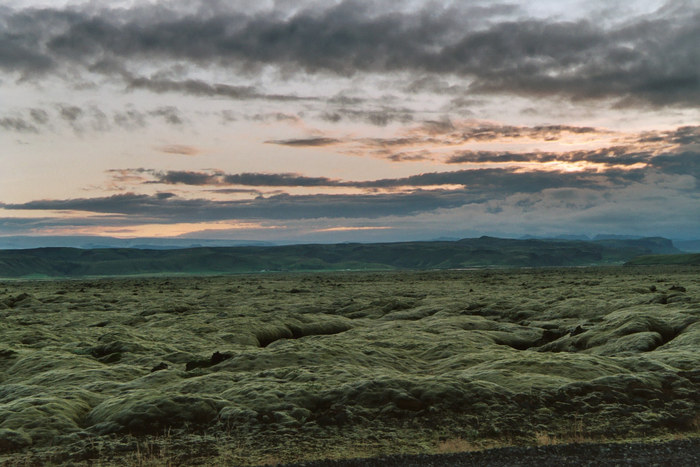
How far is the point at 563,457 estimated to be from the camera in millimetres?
17406

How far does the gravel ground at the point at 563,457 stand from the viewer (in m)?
16.9

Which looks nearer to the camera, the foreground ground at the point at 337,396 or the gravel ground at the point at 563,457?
the gravel ground at the point at 563,457

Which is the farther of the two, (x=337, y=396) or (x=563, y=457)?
(x=337, y=396)

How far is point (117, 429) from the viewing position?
20.7 metres

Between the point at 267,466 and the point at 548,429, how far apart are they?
11.3m

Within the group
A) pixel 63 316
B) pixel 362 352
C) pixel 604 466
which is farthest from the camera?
pixel 63 316

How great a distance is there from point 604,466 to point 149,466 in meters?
14.9

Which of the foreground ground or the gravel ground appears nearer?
the gravel ground

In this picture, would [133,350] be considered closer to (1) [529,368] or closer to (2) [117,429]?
(2) [117,429]

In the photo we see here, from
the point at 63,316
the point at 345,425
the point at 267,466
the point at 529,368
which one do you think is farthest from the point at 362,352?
the point at 63,316

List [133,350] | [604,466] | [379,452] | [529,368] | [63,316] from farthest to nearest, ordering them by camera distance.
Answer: [63,316] < [133,350] < [529,368] < [379,452] < [604,466]

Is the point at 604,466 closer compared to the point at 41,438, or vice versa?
the point at 604,466

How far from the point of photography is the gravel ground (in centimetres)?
1689

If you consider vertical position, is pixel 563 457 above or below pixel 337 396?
below
